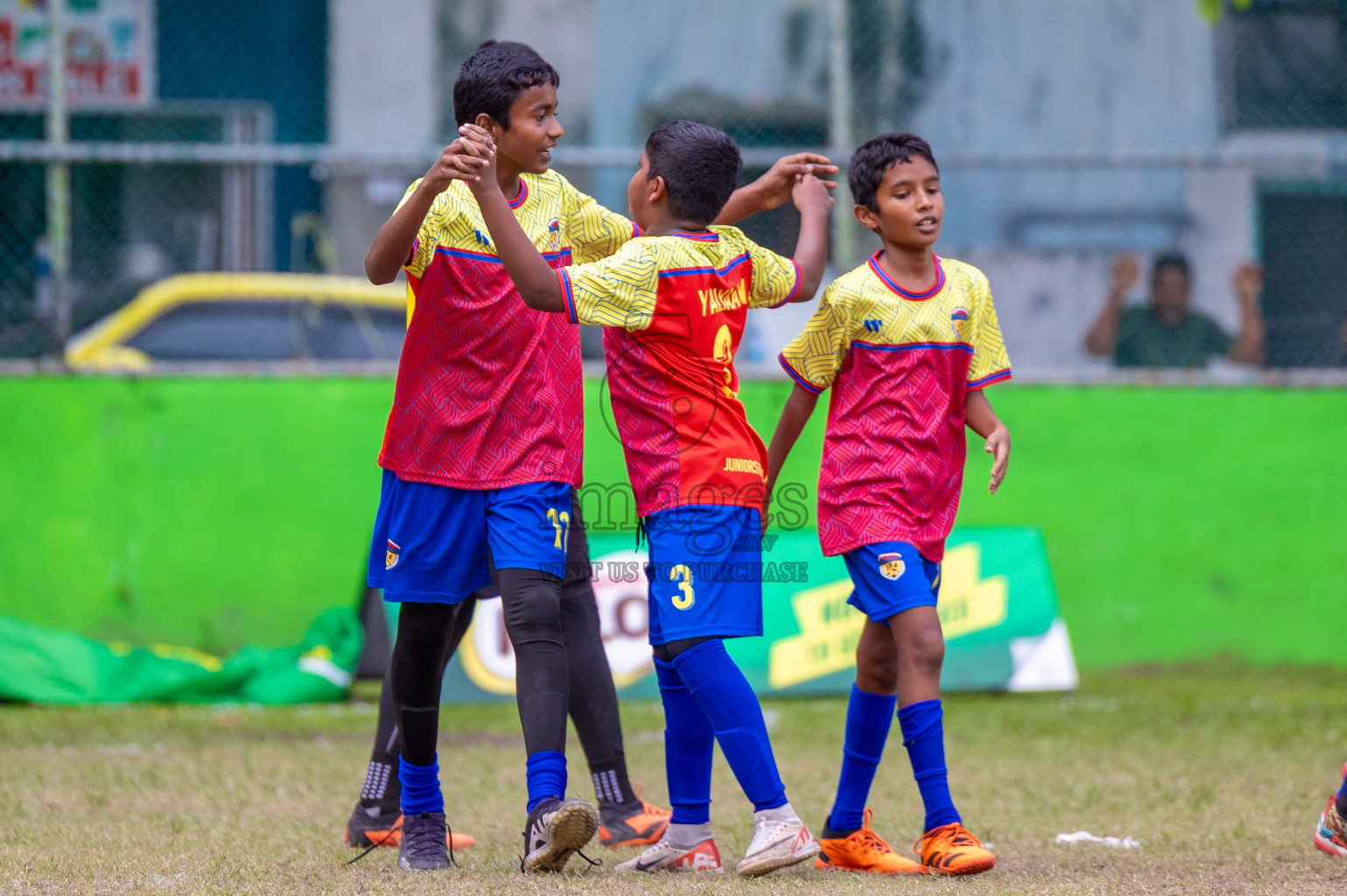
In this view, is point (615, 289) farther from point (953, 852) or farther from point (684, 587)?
point (953, 852)

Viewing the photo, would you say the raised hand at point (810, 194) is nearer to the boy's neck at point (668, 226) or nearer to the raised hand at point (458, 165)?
the boy's neck at point (668, 226)

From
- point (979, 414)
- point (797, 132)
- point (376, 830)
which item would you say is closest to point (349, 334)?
point (797, 132)

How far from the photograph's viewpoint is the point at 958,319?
3777 millimetres

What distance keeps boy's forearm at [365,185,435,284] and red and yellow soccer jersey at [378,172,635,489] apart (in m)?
0.09

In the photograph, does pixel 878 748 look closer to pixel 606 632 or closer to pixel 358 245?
pixel 606 632

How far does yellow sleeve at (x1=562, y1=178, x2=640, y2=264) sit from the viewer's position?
12.4 ft

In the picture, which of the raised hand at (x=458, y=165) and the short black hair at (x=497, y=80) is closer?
the raised hand at (x=458, y=165)

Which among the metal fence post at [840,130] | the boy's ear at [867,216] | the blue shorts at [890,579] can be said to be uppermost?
the metal fence post at [840,130]

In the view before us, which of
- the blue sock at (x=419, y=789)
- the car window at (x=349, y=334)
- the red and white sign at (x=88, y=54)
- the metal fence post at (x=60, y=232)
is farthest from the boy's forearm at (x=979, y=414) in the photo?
the red and white sign at (x=88, y=54)

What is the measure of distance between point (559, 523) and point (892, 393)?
35.0 inches

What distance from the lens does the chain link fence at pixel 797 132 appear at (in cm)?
759

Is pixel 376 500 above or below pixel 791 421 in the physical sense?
below

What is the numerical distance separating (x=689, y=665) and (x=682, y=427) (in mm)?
543

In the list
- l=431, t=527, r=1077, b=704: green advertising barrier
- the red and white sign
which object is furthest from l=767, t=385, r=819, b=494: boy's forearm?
the red and white sign
